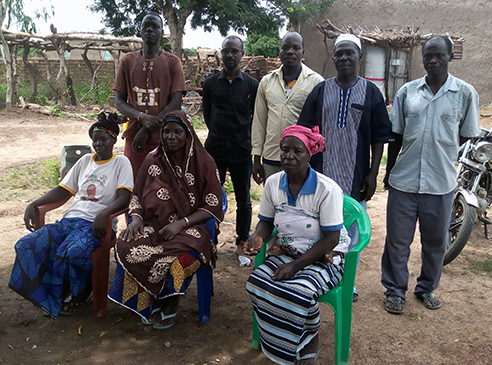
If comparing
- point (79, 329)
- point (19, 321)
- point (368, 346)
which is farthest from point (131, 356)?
point (368, 346)

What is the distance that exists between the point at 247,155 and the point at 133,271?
162cm

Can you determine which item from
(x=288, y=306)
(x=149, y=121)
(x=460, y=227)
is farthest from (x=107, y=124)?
(x=460, y=227)

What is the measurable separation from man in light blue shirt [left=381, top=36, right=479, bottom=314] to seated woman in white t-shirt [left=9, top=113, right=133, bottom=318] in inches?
78.9

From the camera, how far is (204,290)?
2914mm

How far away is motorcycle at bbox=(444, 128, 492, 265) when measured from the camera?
3795 mm

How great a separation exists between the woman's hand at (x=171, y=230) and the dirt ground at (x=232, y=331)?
2.10 feet

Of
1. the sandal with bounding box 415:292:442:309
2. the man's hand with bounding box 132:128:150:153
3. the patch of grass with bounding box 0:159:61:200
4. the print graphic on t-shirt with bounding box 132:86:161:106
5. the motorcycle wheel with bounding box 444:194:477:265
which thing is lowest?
the sandal with bounding box 415:292:442:309

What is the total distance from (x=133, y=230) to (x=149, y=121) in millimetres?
1014

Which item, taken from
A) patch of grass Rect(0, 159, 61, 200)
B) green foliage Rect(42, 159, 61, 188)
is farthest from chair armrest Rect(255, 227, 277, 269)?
green foliage Rect(42, 159, 61, 188)

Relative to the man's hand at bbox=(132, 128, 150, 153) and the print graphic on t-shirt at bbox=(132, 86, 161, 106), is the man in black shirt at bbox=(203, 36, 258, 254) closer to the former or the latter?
the print graphic on t-shirt at bbox=(132, 86, 161, 106)

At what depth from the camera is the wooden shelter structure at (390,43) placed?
12.8 metres

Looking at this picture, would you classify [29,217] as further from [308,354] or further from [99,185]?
[308,354]

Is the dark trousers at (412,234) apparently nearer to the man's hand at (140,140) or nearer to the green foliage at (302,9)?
the man's hand at (140,140)

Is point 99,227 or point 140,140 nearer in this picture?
point 99,227
